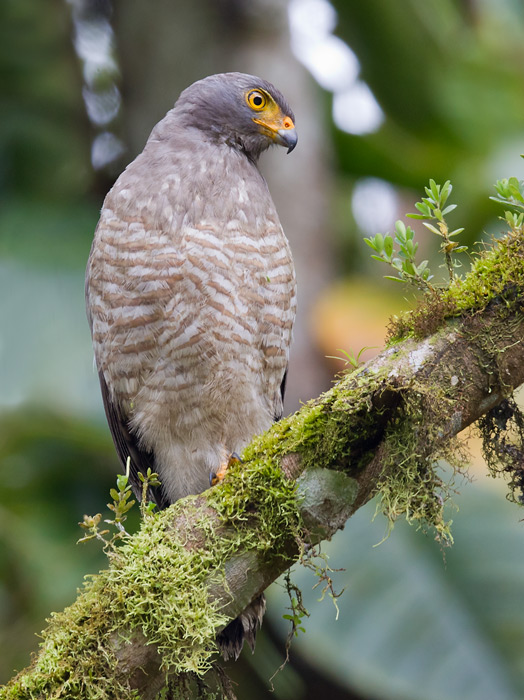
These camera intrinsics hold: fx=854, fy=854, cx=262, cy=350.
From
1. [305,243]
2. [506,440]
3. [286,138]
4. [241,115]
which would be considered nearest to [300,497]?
[506,440]

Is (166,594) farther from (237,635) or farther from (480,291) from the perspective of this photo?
(480,291)

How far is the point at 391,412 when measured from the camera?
2480 millimetres

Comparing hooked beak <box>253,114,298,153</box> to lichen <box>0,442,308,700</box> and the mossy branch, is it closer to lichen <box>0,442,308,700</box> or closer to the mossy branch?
the mossy branch

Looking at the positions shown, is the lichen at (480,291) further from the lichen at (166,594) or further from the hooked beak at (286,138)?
the hooked beak at (286,138)

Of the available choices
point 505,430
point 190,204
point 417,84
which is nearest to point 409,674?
point 505,430

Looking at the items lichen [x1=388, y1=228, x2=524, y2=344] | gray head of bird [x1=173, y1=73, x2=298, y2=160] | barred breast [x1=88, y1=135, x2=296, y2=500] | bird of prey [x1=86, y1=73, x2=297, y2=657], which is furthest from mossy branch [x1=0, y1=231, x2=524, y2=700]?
gray head of bird [x1=173, y1=73, x2=298, y2=160]

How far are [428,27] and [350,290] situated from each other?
10.7ft

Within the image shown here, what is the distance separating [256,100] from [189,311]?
1.33 meters

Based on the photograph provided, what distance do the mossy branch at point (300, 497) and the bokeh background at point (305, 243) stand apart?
2157 millimetres

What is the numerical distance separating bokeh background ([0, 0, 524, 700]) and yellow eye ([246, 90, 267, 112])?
1357 millimetres

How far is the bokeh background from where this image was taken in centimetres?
518

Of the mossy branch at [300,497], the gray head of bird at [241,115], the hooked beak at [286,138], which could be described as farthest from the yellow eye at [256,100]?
the mossy branch at [300,497]

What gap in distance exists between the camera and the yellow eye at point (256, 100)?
4121 mm

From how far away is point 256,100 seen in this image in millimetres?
4141
